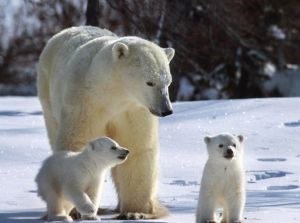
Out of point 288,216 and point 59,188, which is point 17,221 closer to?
point 59,188

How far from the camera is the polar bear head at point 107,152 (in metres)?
5.82

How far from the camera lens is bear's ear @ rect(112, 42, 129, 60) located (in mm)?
6324

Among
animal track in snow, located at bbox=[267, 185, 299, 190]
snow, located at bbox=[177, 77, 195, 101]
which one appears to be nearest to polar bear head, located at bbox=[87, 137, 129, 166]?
animal track in snow, located at bbox=[267, 185, 299, 190]

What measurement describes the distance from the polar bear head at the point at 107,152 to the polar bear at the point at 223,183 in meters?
0.54

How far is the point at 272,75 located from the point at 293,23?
1.57 metres

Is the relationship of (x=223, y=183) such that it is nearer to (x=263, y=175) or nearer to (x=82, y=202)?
(x=82, y=202)

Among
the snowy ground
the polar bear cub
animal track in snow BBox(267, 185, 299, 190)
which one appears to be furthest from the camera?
animal track in snow BBox(267, 185, 299, 190)

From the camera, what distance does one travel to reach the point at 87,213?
563 centimetres

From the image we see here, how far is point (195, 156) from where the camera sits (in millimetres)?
9227

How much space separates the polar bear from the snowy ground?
37 cm

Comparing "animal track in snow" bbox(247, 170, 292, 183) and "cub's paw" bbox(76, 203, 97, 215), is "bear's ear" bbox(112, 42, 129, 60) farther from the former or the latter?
"animal track in snow" bbox(247, 170, 292, 183)

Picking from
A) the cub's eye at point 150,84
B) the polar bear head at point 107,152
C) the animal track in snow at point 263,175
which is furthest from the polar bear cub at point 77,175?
the animal track in snow at point 263,175

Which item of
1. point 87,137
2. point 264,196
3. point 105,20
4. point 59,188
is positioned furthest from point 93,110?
point 105,20

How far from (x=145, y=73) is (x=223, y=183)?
3.38ft
